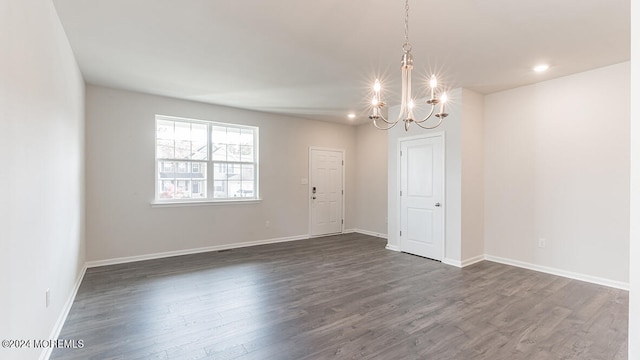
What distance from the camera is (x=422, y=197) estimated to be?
4.88 meters

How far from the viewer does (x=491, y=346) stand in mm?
2244

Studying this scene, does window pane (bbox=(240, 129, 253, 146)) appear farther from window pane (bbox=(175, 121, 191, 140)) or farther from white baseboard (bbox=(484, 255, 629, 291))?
white baseboard (bbox=(484, 255, 629, 291))

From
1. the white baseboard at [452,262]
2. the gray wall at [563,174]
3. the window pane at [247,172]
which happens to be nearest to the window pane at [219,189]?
the window pane at [247,172]

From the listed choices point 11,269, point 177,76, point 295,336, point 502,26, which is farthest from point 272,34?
point 295,336

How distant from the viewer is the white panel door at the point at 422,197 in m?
4.61

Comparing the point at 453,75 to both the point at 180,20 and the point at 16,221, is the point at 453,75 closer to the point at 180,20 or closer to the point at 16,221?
the point at 180,20

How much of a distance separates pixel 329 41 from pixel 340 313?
8.46 ft

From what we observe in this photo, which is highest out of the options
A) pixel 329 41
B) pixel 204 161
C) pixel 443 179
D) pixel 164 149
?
pixel 329 41

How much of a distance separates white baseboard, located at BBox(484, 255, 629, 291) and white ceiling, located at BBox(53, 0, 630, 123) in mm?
2522

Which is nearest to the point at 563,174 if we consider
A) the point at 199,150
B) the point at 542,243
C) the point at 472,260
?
the point at 542,243

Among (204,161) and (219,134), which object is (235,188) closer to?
(204,161)

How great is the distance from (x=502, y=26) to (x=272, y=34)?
203cm

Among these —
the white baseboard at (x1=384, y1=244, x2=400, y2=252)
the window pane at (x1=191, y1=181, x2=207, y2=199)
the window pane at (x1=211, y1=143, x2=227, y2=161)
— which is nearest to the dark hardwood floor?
the white baseboard at (x1=384, y1=244, x2=400, y2=252)

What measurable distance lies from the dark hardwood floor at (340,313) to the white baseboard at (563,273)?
0.53ft
